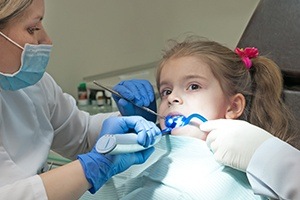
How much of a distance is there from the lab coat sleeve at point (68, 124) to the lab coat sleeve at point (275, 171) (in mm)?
780

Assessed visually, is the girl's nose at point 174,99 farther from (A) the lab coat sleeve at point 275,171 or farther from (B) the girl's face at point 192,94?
(A) the lab coat sleeve at point 275,171

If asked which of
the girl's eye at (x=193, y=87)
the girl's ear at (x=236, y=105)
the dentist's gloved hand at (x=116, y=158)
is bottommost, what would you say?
the dentist's gloved hand at (x=116, y=158)

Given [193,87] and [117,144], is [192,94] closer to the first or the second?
[193,87]

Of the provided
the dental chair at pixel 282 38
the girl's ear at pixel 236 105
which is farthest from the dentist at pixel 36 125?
the dental chair at pixel 282 38

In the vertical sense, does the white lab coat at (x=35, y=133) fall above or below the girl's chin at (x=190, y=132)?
below

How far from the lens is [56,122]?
1604 millimetres

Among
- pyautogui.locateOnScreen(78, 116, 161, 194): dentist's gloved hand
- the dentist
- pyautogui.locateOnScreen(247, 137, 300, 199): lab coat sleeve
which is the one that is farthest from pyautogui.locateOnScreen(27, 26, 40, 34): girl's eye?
pyautogui.locateOnScreen(247, 137, 300, 199): lab coat sleeve

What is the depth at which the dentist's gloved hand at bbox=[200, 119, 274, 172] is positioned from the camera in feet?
3.74

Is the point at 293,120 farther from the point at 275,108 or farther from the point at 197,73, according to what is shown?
the point at 197,73

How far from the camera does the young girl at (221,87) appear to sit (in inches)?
54.3

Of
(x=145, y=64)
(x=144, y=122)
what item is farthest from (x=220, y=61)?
(x=145, y=64)

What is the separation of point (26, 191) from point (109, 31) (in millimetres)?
1748

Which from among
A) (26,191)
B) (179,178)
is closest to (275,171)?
(179,178)

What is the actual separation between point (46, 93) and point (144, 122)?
47 centimetres
